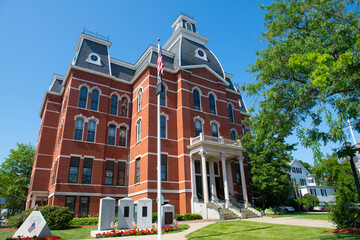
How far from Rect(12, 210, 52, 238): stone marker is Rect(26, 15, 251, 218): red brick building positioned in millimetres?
11525

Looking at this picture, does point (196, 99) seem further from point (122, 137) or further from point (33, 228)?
point (33, 228)

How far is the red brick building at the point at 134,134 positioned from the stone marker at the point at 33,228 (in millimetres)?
11525

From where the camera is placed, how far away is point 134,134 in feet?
95.7

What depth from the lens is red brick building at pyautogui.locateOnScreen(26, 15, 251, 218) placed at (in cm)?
2503

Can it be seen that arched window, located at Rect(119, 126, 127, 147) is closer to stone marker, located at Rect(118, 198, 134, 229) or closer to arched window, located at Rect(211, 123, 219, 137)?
arched window, located at Rect(211, 123, 219, 137)

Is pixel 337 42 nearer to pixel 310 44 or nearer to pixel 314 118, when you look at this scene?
pixel 310 44

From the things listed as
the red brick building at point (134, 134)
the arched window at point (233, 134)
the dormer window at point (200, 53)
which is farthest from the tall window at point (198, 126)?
the dormer window at point (200, 53)

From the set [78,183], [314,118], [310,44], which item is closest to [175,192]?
[78,183]

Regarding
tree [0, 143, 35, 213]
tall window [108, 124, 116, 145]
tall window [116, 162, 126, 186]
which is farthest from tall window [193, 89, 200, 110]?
tree [0, 143, 35, 213]

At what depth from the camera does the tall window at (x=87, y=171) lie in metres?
25.6

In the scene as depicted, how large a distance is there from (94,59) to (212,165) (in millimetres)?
19415

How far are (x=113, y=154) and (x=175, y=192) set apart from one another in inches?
337

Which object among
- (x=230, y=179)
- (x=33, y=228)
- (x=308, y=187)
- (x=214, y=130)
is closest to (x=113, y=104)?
(x=214, y=130)

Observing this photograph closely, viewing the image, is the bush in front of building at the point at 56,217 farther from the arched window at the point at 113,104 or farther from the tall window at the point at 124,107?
the tall window at the point at 124,107
